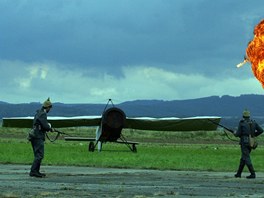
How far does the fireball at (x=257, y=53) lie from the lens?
2770 cm

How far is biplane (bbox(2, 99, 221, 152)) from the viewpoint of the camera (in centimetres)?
4356

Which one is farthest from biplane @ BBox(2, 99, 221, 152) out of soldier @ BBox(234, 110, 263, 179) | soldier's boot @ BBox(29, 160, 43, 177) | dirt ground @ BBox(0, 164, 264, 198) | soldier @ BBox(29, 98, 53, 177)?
soldier's boot @ BBox(29, 160, 43, 177)

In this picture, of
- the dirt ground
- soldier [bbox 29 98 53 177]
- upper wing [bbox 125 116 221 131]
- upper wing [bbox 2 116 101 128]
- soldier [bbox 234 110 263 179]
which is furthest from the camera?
upper wing [bbox 125 116 221 131]

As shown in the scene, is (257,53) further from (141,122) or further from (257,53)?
(141,122)

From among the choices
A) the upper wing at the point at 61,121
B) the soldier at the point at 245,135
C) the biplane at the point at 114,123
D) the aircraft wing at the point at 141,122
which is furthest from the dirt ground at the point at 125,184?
the aircraft wing at the point at 141,122

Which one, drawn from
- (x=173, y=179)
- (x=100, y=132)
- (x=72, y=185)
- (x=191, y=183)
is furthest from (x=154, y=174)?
(x=100, y=132)

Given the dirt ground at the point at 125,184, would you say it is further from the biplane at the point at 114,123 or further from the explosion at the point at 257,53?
the biplane at the point at 114,123

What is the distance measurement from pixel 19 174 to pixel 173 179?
14.3 ft

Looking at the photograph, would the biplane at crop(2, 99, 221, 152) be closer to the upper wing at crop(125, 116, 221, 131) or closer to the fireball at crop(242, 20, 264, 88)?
the upper wing at crop(125, 116, 221, 131)

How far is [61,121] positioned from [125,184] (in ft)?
92.0

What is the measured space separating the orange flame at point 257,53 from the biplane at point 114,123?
14.8 meters

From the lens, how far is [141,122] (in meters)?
46.5

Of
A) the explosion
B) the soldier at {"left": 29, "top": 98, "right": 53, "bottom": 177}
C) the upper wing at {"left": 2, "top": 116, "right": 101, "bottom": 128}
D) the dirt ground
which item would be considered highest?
the explosion

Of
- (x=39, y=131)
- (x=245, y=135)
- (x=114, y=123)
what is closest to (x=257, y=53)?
(x=245, y=135)
